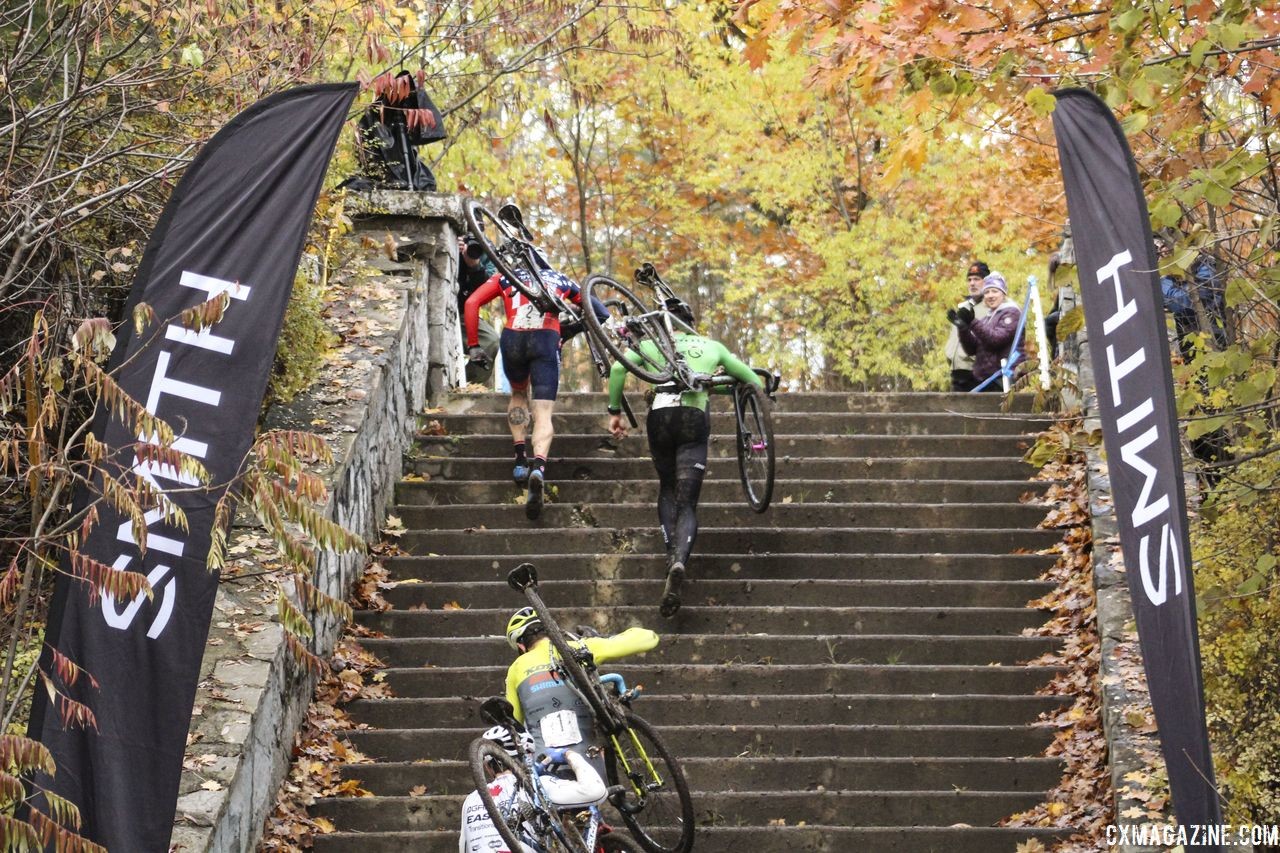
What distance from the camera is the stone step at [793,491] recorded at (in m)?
12.8

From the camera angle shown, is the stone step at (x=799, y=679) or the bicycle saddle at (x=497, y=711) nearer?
the bicycle saddle at (x=497, y=711)

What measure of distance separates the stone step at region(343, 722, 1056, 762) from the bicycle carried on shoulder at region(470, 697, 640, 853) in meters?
2.26

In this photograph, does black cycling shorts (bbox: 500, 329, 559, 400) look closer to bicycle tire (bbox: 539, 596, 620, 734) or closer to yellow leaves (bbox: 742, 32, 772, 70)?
yellow leaves (bbox: 742, 32, 772, 70)

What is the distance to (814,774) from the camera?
374 inches

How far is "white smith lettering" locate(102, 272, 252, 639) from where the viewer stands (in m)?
6.18

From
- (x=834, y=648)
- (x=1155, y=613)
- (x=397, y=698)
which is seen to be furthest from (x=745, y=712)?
(x=1155, y=613)

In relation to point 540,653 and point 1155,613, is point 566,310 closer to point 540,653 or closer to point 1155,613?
point 540,653

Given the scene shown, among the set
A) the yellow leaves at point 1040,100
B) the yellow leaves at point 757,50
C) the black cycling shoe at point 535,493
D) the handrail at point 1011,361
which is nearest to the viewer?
the yellow leaves at point 1040,100

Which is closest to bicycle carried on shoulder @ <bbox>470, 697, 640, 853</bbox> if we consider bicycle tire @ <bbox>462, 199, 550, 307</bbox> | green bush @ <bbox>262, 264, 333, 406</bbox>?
green bush @ <bbox>262, 264, 333, 406</bbox>

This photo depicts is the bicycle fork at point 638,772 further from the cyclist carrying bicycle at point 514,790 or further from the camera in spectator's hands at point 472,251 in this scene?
the camera in spectator's hands at point 472,251

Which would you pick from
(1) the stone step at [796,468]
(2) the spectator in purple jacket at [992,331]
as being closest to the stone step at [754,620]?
(1) the stone step at [796,468]

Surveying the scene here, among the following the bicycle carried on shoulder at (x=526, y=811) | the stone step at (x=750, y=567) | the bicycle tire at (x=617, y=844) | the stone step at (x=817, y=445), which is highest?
the stone step at (x=817, y=445)

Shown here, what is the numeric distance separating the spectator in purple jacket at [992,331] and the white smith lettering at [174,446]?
37.5 feet

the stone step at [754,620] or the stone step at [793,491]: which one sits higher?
the stone step at [793,491]
